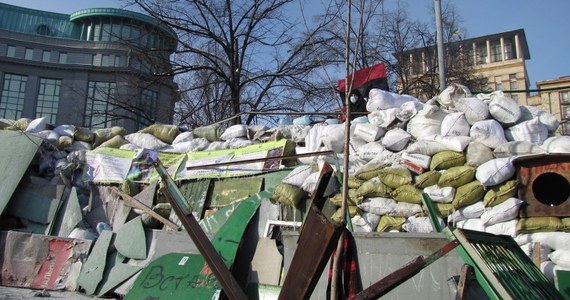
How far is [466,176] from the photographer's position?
16.0 ft

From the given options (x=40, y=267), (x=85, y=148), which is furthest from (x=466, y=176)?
(x=85, y=148)

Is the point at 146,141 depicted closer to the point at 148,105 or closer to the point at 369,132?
the point at 369,132

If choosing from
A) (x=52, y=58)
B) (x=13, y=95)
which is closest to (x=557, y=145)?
(x=13, y=95)

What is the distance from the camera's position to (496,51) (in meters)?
48.7

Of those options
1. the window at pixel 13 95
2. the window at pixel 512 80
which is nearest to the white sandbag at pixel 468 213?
the window at pixel 13 95

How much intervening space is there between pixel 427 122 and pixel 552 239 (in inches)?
88.8

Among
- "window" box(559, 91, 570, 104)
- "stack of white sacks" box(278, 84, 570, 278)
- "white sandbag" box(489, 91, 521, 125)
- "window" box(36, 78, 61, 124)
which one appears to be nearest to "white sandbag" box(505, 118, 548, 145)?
"stack of white sacks" box(278, 84, 570, 278)

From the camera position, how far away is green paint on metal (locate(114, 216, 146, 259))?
5.64 m

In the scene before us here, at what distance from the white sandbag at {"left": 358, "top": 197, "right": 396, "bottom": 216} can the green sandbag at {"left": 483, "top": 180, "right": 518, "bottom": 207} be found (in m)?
1.01

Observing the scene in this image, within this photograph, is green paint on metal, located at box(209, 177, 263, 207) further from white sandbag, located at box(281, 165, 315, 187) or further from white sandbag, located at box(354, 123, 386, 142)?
white sandbag, located at box(354, 123, 386, 142)

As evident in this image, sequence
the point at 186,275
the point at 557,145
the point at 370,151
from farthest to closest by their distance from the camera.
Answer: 1. the point at 370,151
2. the point at 557,145
3. the point at 186,275

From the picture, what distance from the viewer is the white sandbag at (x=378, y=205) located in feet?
16.9

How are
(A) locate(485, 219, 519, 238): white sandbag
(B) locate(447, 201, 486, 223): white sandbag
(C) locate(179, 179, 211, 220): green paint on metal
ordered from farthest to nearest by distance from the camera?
(C) locate(179, 179, 211, 220): green paint on metal
(B) locate(447, 201, 486, 223): white sandbag
(A) locate(485, 219, 519, 238): white sandbag

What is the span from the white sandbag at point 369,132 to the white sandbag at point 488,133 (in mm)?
1344
